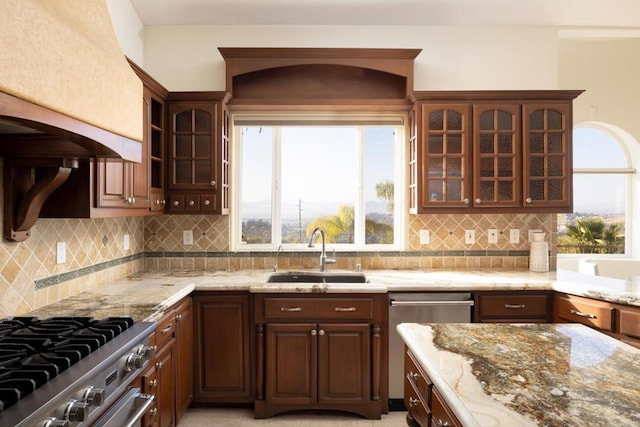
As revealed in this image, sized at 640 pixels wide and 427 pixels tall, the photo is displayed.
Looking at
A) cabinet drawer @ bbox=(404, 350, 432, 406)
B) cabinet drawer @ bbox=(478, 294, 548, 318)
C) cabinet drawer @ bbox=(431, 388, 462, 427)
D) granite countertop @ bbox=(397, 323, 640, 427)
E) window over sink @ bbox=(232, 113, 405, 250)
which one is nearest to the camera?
granite countertop @ bbox=(397, 323, 640, 427)

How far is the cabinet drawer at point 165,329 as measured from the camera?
7.18ft

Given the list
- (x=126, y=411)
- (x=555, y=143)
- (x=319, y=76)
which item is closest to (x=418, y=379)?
(x=126, y=411)

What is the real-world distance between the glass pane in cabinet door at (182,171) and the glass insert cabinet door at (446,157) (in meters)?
1.74

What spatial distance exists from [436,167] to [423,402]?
2.08 m

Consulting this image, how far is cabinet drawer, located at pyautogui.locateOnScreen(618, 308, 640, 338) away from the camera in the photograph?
243 centimetres

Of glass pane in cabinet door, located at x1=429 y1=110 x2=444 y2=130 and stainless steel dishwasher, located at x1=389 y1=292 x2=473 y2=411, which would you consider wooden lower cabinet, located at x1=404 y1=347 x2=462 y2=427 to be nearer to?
stainless steel dishwasher, located at x1=389 y1=292 x2=473 y2=411

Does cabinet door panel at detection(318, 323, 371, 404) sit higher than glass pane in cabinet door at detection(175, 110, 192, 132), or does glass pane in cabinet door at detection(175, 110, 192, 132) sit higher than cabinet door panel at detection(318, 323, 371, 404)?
glass pane in cabinet door at detection(175, 110, 192, 132)

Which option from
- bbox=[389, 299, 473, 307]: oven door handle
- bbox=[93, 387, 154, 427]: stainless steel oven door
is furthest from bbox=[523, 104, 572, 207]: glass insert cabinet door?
bbox=[93, 387, 154, 427]: stainless steel oven door

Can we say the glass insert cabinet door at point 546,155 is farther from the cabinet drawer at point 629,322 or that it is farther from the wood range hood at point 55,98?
the wood range hood at point 55,98

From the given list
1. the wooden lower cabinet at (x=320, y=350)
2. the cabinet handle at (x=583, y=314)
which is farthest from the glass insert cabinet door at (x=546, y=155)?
the wooden lower cabinet at (x=320, y=350)

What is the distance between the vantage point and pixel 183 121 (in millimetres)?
3141

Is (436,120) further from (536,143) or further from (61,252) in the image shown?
(61,252)

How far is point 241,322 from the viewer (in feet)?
9.30

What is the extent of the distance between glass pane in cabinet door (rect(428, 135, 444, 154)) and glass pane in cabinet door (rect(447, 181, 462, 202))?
255 millimetres
